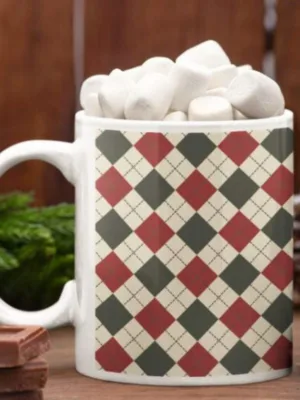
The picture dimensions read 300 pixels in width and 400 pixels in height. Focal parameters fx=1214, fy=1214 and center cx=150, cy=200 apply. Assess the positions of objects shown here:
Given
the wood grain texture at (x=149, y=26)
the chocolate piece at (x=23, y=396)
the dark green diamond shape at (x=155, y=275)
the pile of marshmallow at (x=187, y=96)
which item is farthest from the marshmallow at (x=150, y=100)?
the wood grain texture at (x=149, y=26)

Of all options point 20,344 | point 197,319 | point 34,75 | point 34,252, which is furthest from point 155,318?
point 34,75

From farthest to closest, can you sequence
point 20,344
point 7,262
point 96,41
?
point 96,41 < point 7,262 < point 20,344

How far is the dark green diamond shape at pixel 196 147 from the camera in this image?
0.86 m

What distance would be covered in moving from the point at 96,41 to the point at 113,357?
0.53m

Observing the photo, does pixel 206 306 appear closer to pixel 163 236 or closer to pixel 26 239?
pixel 163 236

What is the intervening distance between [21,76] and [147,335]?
0.53 metres

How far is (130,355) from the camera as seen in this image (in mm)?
888

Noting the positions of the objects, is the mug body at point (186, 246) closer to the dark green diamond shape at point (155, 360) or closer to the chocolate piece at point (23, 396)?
the dark green diamond shape at point (155, 360)

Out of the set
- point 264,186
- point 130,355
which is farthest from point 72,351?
point 264,186

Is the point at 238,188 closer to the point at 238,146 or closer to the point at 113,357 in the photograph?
the point at 238,146

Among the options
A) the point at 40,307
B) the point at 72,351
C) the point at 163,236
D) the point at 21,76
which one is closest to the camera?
the point at 163,236

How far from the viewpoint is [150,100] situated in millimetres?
861

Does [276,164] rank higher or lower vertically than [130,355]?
higher

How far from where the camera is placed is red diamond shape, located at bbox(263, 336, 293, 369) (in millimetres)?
900
